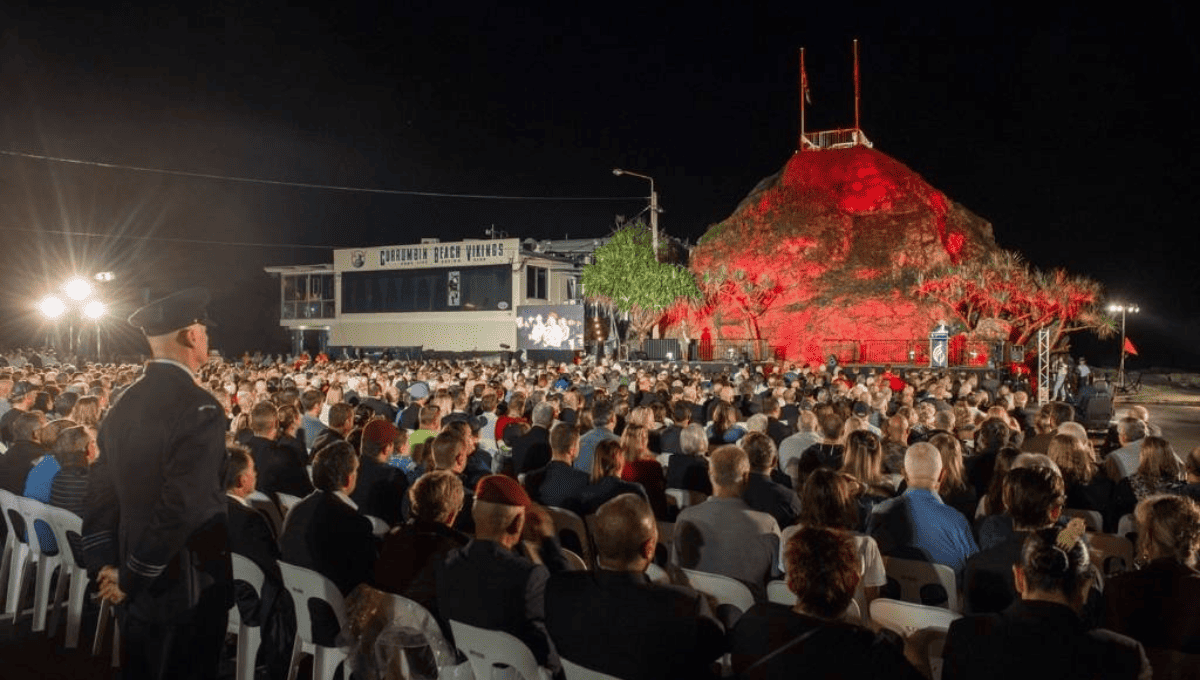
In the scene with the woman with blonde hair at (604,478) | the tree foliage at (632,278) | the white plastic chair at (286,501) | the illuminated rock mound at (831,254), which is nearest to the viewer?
the woman with blonde hair at (604,478)

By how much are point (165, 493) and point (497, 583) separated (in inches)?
51.7

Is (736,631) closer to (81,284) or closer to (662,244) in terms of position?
(81,284)

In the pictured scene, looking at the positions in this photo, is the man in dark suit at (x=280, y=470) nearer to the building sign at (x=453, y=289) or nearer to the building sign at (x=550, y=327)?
the building sign at (x=550, y=327)

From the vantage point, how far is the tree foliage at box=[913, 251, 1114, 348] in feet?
111

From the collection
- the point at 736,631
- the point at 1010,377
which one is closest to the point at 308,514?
the point at 736,631

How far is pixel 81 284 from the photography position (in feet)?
79.8

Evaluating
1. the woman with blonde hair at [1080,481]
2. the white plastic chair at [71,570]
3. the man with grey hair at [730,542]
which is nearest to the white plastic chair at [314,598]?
the man with grey hair at [730,542]

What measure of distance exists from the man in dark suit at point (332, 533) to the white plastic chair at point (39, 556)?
240 centimetres

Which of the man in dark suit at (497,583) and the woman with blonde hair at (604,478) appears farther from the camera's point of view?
the woman with blonde hair at (604,478)

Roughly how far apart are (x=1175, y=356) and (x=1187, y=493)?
238 ft

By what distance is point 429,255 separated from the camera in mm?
47875

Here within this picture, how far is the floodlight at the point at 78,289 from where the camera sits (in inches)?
952

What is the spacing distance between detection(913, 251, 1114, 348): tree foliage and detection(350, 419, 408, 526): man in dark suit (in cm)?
3198

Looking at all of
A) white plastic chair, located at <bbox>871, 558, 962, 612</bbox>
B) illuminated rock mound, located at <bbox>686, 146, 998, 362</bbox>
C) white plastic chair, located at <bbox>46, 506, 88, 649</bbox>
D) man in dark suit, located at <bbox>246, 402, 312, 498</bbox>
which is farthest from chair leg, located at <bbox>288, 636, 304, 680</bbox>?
illuminated rock mound, located at <bbox>686, 146, 998, 362</bbox>
